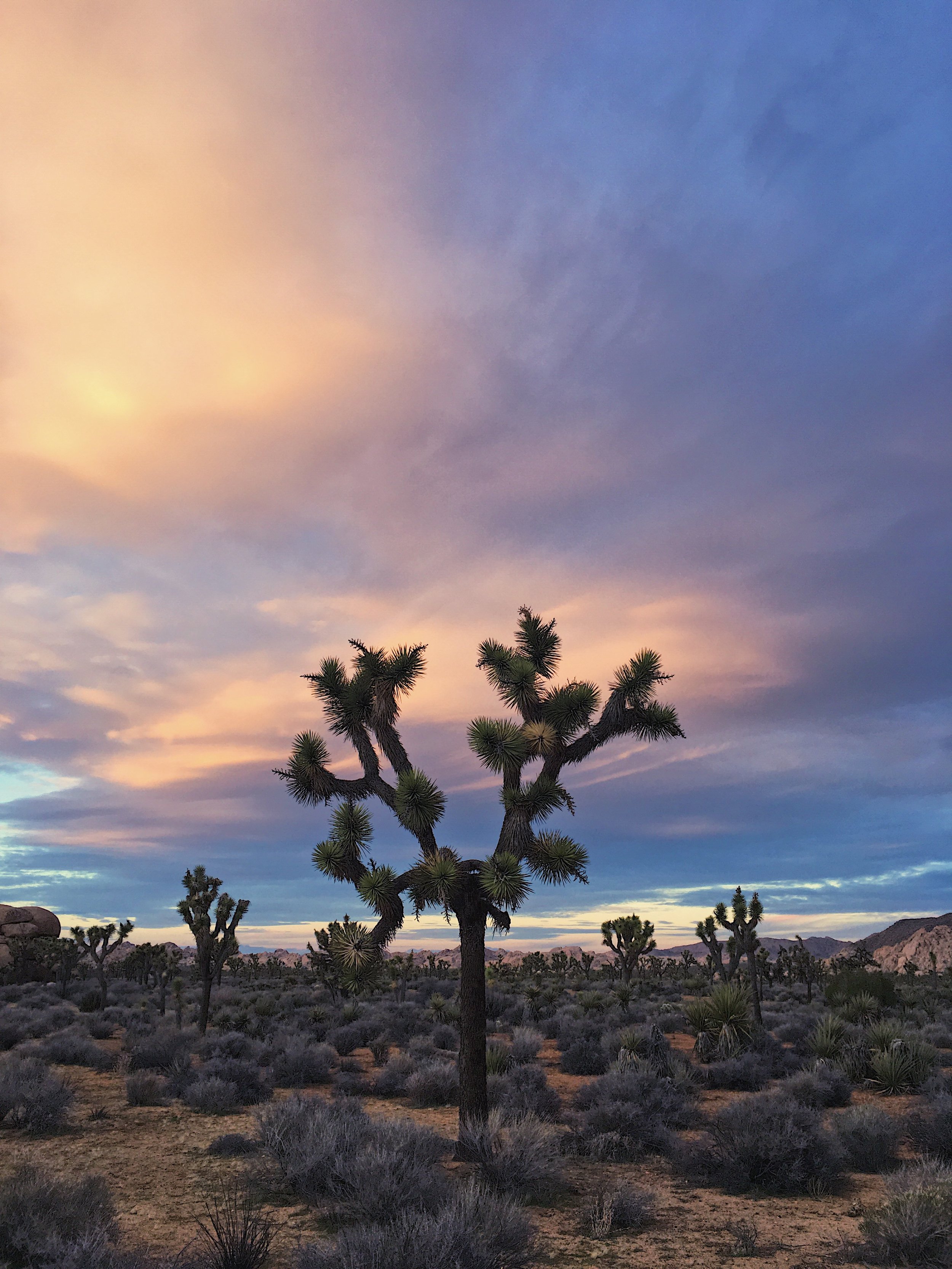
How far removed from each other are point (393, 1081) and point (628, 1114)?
6601mm

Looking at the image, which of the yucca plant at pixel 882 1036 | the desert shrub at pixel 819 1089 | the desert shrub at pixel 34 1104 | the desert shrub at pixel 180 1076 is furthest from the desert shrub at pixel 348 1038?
the yucca plant at pixel 882 1036

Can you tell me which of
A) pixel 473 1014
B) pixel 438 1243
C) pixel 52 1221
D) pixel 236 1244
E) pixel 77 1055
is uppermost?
pixel 473 1014

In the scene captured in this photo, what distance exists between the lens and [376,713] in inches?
558

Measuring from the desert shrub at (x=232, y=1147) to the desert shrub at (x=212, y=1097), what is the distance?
2898mm

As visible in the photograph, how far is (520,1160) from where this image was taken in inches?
395

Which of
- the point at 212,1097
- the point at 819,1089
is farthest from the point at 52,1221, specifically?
the point at 819,1089

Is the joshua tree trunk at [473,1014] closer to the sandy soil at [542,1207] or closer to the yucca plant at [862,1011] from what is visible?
the sandy soil at [542,1207]

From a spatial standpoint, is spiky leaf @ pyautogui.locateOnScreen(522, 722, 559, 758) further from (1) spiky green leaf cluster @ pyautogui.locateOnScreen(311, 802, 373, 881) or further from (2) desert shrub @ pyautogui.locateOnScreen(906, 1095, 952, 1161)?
(2) desert shrub @ pyautogui.locateOnScreen(906, 1095, 952, 1161)

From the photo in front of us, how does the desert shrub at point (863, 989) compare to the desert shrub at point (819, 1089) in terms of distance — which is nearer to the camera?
the desert shrub at point (819, 1089)

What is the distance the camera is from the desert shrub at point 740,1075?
714 inches

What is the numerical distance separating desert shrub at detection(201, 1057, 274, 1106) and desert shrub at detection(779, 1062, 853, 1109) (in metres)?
10.5

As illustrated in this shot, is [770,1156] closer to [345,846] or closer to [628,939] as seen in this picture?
[345,846]

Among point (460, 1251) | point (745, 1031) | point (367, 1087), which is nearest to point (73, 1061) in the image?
point (367, 1087)

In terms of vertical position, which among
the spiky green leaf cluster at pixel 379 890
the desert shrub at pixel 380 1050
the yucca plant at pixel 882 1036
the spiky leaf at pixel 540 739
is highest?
the spiky leaf at pixel 540 739
